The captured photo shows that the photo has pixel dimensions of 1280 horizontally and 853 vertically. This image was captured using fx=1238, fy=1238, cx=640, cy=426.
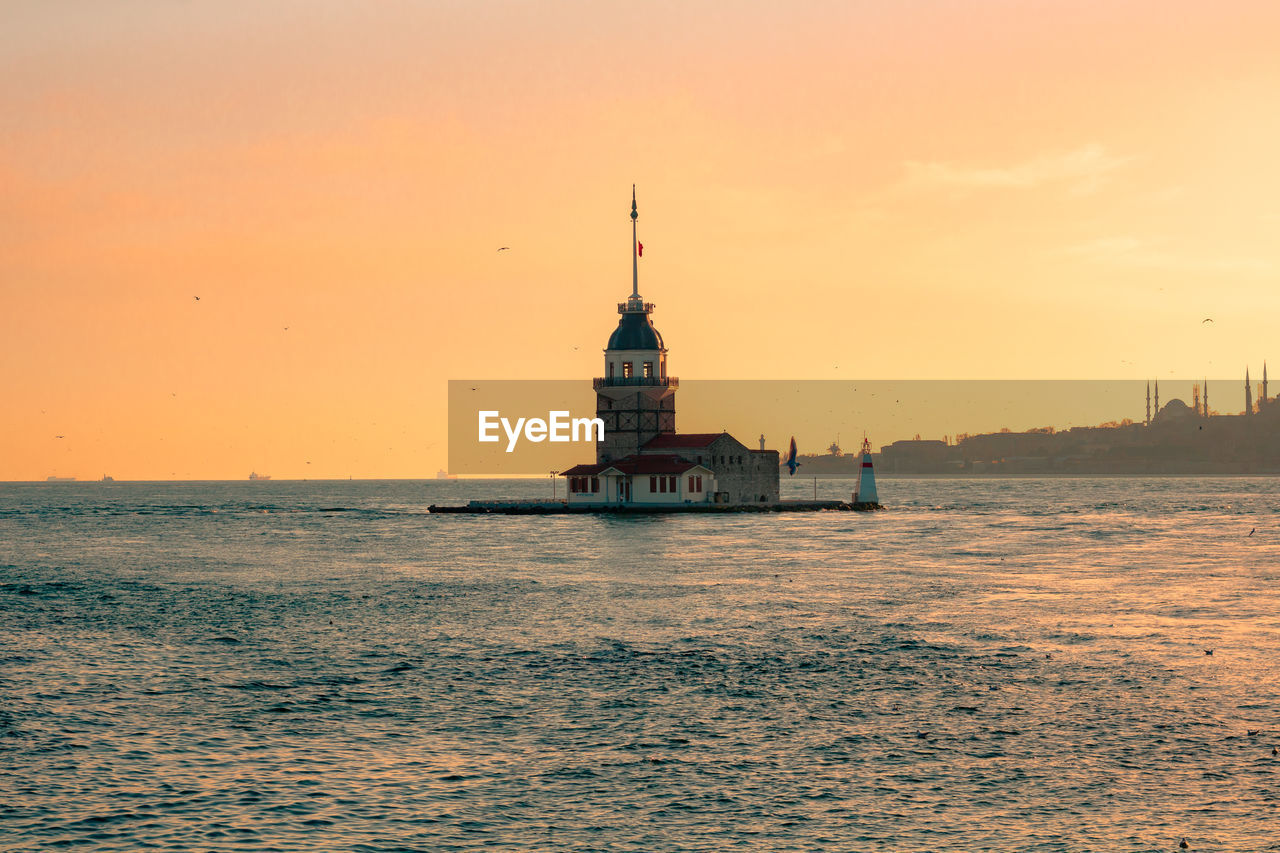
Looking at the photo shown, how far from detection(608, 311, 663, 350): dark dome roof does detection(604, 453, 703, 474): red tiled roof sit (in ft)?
35.3

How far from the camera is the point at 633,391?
4626 inches

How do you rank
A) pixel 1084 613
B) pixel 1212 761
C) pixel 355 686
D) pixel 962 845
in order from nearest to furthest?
pixel 962 845 < pixel 1212 761 < pixel 355 686 < pixel 1084 613

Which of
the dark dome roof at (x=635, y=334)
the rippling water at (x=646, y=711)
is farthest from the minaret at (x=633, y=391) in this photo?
the rippling water at (x=646, y=711)

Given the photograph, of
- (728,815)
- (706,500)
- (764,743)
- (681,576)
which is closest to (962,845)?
(728,815)

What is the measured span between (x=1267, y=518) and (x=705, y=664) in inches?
4529

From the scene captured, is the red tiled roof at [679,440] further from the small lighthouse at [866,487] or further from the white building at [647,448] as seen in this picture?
the small lighthouse at [866,487]

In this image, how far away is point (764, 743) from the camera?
24781 mm

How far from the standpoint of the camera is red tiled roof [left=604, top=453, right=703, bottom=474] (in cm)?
11306

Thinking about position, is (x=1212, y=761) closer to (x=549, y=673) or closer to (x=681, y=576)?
(x=549, y=673)

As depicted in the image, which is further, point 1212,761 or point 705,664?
point 705,664

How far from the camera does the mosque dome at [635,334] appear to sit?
389ft

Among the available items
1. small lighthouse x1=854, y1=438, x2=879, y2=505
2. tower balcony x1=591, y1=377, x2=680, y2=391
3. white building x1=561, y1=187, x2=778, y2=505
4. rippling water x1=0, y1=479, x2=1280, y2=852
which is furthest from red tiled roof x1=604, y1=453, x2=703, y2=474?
rippling water x1=0, y1=479, x2=1280, y2=852

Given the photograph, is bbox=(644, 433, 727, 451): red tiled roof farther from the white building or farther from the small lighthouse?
the small lighthouse

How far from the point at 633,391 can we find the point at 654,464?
7.91 meters
